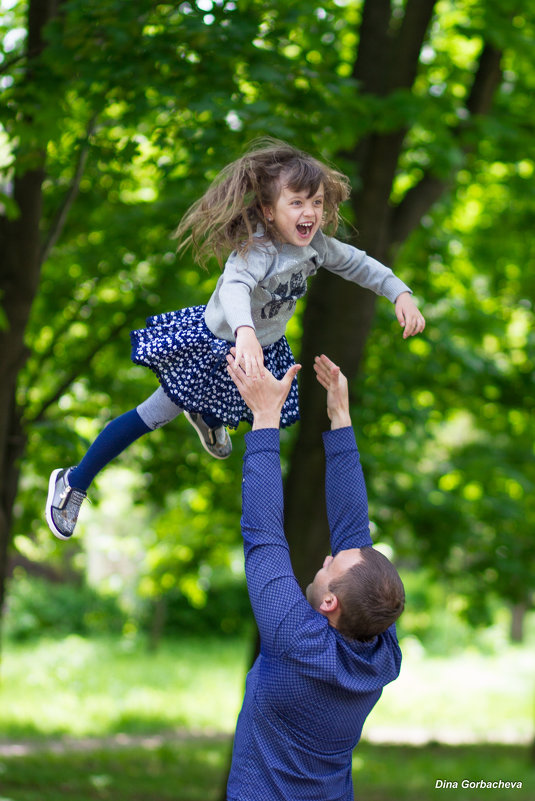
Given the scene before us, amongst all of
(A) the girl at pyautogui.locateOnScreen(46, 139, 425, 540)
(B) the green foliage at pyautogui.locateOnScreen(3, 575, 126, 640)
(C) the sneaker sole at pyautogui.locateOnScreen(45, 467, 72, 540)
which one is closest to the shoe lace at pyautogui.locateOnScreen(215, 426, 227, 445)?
(A) the girl at pyautogui.locateOnScreen(46, 139, 425, 540)

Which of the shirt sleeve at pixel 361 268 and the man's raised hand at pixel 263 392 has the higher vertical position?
the shirt sleeve at pixel 361 268

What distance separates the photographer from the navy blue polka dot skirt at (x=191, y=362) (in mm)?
2672

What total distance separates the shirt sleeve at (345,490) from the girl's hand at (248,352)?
0.53m

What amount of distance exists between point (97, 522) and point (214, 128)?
52.3ft

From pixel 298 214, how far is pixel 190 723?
11914 mm

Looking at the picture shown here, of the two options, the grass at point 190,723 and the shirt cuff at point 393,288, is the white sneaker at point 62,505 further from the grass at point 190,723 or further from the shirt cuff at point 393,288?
the grass at point 190,723

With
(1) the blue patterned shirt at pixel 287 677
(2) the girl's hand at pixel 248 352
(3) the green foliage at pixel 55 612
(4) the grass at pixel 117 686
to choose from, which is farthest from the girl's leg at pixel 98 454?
(3) the green foliage at pixel 55 612

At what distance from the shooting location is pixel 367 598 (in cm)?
244

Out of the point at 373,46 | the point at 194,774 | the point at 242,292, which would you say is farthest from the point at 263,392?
the point at 194,774

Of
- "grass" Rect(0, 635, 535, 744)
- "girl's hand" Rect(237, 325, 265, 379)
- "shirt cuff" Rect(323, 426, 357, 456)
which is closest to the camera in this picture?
"girl's hand" Rect(237, 325, 265, 379)

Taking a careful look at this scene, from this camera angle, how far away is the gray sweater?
8.05 feet

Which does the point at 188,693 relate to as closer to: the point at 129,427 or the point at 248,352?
the point at 129,427

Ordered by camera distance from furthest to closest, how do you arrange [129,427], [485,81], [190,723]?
[190,723]
[485,81]
[129,427]

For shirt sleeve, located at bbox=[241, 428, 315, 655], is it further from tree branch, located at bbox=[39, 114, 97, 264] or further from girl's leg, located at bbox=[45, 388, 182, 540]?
tree branch, located at bbox=[39, 114, 97, 264]
